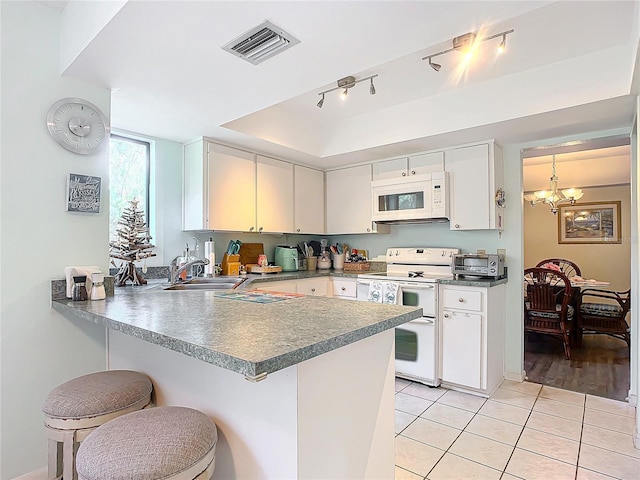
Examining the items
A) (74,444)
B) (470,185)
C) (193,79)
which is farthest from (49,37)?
(470,185)

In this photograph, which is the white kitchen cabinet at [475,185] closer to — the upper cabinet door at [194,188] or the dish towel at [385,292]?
the dish towel at [385,292]

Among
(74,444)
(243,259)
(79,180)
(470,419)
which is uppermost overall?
(79,180)

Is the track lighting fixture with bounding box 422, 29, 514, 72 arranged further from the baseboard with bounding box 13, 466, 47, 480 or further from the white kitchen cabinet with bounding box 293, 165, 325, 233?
the baseboard with bounding box 13, 466, 47, 480

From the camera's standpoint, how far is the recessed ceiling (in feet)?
4.83

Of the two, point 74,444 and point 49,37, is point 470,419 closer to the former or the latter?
point 74,444

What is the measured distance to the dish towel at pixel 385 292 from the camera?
3.15 m

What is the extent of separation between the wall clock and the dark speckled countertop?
2.74 ft

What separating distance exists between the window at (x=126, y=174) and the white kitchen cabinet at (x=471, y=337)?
265 cm

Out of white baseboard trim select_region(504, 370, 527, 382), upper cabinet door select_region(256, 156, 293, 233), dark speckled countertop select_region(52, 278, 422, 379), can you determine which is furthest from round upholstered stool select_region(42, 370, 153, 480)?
white baseboard trim select_region(504, 370, 527, 382)

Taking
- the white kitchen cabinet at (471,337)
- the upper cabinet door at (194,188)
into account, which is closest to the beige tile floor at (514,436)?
the white kitchen cabinet at (471,337)

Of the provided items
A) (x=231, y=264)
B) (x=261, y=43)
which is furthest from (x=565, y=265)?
(x=261, y=43)

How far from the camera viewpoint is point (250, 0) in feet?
4.49

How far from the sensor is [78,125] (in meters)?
1.96

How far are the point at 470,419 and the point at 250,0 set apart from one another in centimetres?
275
